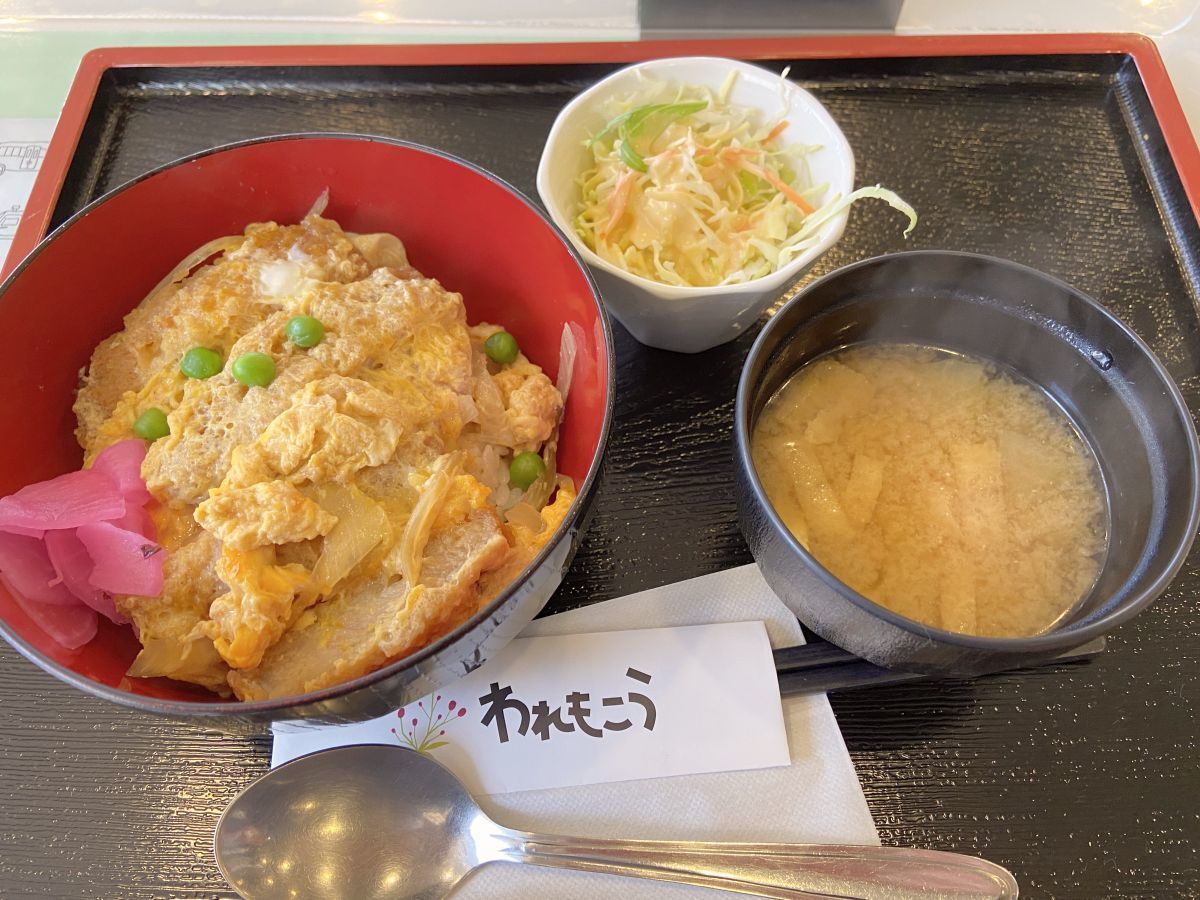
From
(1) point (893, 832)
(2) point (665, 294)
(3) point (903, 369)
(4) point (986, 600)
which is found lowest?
(1) point (893, 832)

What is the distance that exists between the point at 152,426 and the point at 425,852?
0.96 meters

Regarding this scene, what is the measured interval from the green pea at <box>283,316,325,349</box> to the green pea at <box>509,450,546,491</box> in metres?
0.47

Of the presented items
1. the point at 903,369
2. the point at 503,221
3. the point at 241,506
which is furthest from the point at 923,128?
the point at 241,506

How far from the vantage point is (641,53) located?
248 cm

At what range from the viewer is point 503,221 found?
177 cm

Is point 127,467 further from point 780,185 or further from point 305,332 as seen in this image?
point 780,185

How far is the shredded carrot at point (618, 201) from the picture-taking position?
1920 millimetres

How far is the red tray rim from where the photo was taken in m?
2.37

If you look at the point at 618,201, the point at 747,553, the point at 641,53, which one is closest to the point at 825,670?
the point at 747,553

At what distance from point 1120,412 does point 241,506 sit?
65.7 inches

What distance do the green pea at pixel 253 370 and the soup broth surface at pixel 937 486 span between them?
976 mm

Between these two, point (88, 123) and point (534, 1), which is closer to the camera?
point (88, 123)

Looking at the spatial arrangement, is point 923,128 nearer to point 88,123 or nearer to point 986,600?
point 986,600

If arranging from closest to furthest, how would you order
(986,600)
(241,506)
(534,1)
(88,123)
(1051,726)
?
(241,506)
(986,600)
(1051,726)
(88,123)
(534,1)
